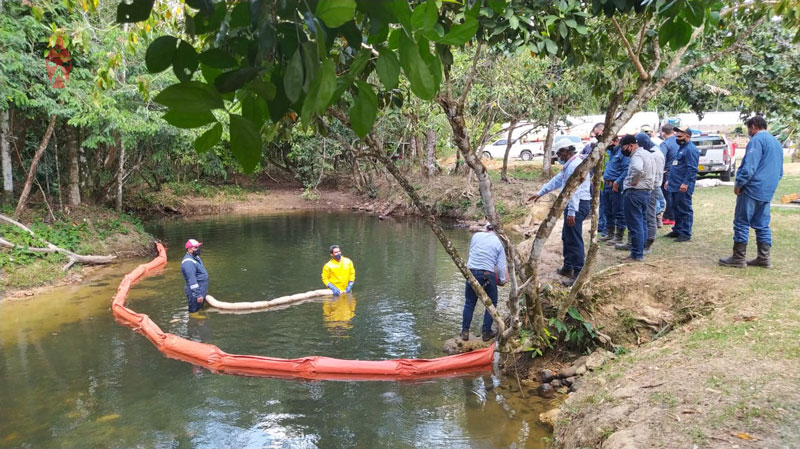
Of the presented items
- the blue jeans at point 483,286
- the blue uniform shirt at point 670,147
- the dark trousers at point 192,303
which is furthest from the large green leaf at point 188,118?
the blue uniform shirt at point 670,147

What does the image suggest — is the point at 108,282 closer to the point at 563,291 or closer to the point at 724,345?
the point at 563,291

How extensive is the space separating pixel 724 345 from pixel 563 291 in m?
2.04

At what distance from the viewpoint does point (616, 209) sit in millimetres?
8750

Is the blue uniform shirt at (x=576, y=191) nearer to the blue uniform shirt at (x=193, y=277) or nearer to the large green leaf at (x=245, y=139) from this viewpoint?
the large green leaf at (x=245, y=139)

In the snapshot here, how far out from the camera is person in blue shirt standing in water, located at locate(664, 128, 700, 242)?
789 cm

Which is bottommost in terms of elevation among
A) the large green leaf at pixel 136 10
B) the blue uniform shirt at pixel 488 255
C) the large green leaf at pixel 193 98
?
the blue uniform shirt at pixel 488 255

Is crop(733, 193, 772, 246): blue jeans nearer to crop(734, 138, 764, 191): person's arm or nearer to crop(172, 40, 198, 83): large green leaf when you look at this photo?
crop(734, 138, 764, 191): person's arm

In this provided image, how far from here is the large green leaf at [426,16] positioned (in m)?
1.32

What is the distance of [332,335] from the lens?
8.32 metres

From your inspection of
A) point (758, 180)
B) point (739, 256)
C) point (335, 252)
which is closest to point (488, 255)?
point (739, 256)

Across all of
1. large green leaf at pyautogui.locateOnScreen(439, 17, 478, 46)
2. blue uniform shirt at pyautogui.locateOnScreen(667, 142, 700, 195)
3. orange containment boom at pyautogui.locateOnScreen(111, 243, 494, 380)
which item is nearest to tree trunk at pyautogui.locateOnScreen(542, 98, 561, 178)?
blue uniform shirt at pyautogui.locateOnScreen(667, 142, 700, 195)

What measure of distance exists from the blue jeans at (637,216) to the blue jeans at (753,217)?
1090 millimetres

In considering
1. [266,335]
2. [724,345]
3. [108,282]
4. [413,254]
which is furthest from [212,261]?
[724,345]

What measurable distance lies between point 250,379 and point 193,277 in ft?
10.8
